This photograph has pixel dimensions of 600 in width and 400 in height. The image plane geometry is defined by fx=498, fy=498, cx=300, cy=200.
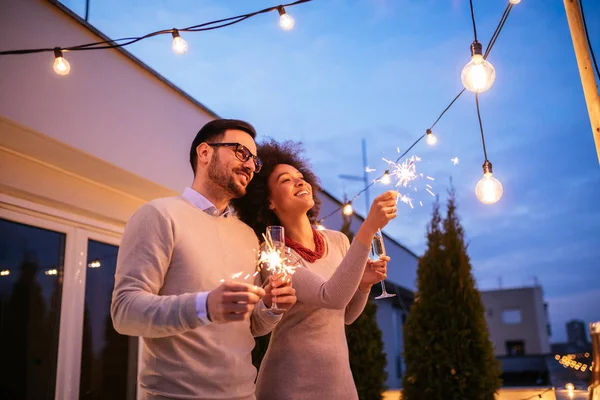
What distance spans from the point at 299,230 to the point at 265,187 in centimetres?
33

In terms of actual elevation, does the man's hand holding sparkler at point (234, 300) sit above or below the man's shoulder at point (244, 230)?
below

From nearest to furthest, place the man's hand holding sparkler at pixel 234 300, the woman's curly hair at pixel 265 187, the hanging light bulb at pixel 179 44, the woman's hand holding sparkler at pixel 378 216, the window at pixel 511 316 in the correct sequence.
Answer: the man's hand holding sparkler at pixel 234 300 → the woman's hand holding sparkler at pixel 378 216 → the woman's curly hair at pixel 265 187 → the hanging light bulb at pixel 179 44 → the window at pixel 511 316

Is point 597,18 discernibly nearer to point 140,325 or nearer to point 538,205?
point 140,325

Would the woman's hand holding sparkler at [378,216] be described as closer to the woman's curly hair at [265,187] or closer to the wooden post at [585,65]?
the woman's curly hair at [265,187]

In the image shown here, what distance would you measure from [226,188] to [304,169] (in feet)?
2.85

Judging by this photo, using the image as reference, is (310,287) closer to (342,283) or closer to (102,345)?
(342,283)

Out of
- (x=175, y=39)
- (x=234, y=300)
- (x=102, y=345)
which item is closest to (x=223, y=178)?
(x=234, y=300)

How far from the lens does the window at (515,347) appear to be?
25.5m

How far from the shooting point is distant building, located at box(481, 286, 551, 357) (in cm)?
2527

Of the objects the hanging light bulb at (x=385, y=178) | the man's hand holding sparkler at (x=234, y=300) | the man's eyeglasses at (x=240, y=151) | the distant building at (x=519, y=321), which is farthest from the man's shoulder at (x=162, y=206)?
the distant building at (x=519, y=321)

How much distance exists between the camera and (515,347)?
25797mm

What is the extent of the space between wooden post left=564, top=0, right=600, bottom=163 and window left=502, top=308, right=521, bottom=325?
26436mm

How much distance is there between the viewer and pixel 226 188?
2.30 meters

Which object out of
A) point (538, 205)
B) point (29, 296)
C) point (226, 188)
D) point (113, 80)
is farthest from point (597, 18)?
point (538, 205)
